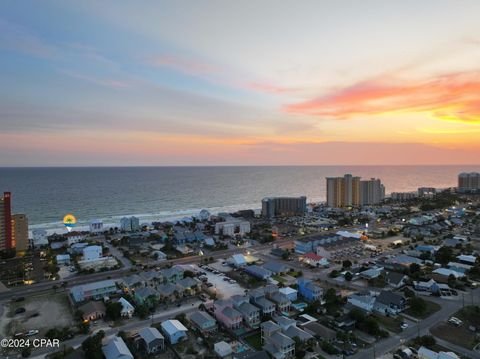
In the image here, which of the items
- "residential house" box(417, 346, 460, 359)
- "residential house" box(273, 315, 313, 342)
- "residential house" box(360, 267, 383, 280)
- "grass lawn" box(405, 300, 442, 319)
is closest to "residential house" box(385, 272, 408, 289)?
"residential house" box(360, 267, 383, 280)

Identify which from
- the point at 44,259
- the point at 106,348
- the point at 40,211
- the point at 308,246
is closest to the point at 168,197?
the point at 40,211

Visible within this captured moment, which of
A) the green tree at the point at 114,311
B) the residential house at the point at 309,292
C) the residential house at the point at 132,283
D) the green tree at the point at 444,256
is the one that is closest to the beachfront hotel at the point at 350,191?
the green tree at the point at 444,256

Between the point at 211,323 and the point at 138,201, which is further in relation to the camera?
the point at 138,201

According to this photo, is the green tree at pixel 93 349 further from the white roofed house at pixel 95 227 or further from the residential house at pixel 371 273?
the white roofed house at pixel 95 227

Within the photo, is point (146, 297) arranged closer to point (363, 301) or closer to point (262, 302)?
point (262, 302)

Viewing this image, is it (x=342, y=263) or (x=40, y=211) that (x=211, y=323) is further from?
(x=40, y=211)
